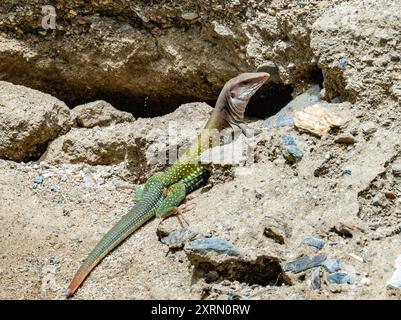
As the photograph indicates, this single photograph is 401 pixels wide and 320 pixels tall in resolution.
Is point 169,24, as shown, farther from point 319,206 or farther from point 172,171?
point 319,206

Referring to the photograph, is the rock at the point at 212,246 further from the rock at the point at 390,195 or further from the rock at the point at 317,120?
the rock at the point at 317,120

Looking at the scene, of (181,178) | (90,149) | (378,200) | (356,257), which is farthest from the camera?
(90,149)

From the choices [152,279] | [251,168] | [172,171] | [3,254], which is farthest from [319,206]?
[3,254]

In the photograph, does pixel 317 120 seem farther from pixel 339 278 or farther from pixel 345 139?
pixel 339 278

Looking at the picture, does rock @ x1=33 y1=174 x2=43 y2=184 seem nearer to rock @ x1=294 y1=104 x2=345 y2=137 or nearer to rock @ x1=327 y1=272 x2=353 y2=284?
rock @ x1=294 y1=104 x2=345 y2=137

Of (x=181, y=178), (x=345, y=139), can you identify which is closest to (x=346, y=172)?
(x=345, y=139)

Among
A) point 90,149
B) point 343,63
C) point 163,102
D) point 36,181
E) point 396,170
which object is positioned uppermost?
point 343,63

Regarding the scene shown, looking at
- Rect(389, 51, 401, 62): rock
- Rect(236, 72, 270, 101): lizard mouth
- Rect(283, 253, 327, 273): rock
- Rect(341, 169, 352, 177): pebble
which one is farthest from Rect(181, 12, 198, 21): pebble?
Rect(283, 253, 327, 273): rock
